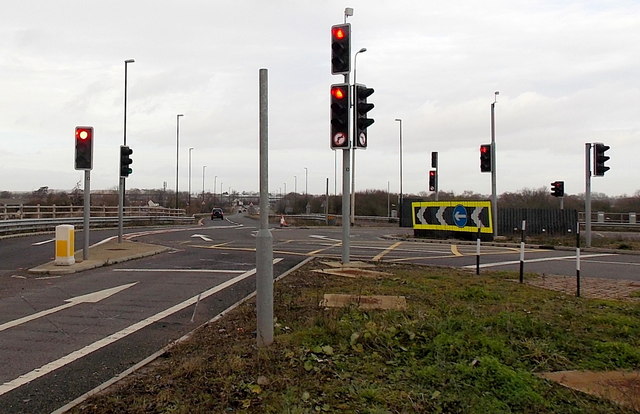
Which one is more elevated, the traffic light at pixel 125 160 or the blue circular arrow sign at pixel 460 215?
the traffic light at pixel 125 160

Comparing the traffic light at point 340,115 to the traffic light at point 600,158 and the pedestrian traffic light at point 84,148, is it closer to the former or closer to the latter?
the pedestrian traffic light at point 84,148

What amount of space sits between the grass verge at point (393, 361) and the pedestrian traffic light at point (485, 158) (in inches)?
742

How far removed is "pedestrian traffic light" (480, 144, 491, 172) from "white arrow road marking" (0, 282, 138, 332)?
19.5 metres

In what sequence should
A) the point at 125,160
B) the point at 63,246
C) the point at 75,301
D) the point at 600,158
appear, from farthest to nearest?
the point at 600,158 < the point at 125,160 < the point at 63,246 < the point at 75,301

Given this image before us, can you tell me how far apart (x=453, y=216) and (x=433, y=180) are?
8.33 metres

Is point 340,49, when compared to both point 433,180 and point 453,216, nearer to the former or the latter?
point 453,216

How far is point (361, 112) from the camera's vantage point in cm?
1227

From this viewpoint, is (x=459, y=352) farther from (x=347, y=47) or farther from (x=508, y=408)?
(x=347, y=47)

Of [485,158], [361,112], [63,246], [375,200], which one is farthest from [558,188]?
[375,200]

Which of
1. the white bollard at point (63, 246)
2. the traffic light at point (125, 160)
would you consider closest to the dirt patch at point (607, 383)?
the white bollard at point (63, 246)

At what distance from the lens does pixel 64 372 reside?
16.7 feet

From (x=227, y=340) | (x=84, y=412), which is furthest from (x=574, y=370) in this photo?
(x=84, y=412)

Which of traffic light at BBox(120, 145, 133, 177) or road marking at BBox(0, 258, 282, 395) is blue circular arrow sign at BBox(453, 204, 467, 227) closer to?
traffic light at BBox(120, 145, 133, 177)

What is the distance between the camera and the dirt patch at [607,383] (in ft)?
12.6
